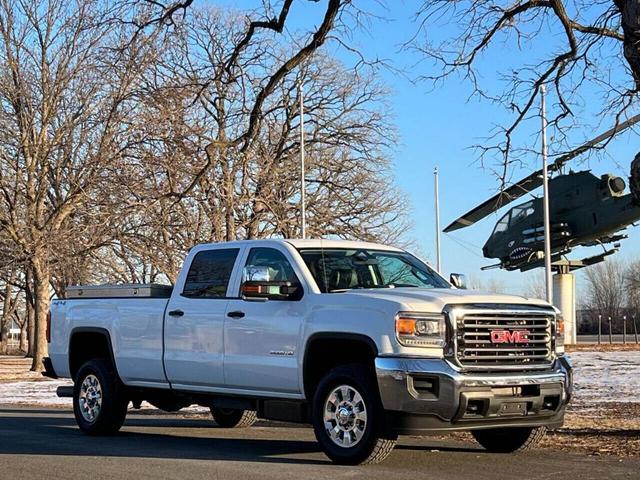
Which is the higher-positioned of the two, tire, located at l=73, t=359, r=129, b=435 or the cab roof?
the cab roof

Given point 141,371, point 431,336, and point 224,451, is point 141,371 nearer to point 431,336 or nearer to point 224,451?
point 224,451

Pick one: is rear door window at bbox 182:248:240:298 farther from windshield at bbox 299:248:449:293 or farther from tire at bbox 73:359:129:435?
tire at bbox 73:359:129:435

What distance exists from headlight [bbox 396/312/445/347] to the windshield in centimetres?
126

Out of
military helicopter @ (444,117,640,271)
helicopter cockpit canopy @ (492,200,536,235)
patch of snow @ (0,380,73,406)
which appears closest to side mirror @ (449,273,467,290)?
patch of snow @ (0,380,73,406)

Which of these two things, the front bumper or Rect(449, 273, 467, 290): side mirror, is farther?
Rect(449, 273, 467, 290): side mirror

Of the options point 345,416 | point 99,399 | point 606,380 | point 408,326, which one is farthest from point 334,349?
point 606,380

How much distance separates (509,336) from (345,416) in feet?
5.38

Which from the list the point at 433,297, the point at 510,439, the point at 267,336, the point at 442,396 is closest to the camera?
the point at 442,396

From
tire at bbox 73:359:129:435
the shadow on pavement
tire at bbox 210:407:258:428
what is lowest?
the shadow on pavement

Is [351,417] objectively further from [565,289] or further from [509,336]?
[565,289]

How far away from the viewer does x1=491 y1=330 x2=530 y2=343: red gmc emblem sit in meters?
8.63

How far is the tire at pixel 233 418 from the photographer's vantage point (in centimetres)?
1245

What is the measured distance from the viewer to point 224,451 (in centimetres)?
1000

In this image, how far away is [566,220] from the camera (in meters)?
41.3
